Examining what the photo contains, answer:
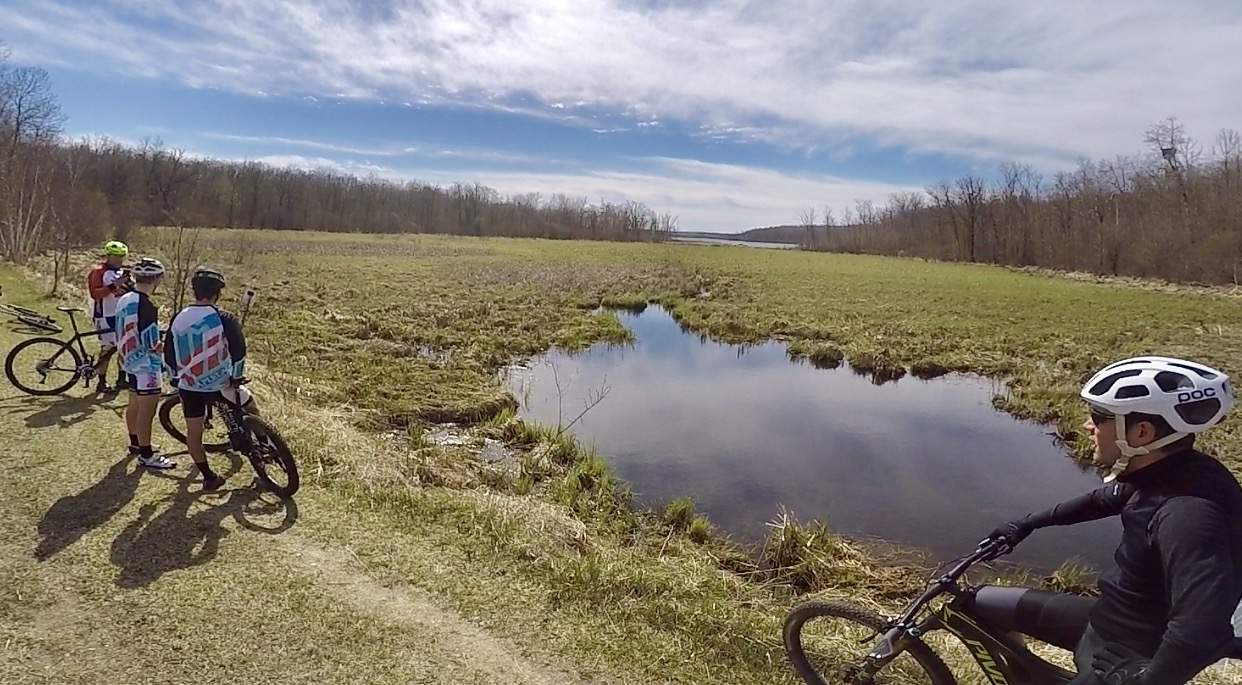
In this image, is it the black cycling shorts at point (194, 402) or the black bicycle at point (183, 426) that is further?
the black bicycle at point (183, 426)

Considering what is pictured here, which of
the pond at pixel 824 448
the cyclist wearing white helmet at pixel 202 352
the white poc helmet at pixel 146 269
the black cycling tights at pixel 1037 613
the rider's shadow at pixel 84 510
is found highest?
the white poc helmet at pixel 146 269

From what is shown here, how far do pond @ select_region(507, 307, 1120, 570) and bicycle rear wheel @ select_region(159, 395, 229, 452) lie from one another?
194 inches

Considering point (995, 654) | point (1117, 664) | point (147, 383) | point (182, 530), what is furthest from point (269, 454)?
point (1117, 664)

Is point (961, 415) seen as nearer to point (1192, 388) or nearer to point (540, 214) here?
point (1192, 388)

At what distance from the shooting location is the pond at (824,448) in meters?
8.20

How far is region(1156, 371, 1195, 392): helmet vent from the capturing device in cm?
231

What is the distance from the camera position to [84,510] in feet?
16.9

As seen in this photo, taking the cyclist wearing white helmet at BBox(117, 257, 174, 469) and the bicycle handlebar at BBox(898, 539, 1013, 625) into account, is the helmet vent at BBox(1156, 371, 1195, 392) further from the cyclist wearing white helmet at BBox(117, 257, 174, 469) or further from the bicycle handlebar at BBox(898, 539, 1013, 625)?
the cyclist wearing white helmet at BBox(117, 257, 174, 469)

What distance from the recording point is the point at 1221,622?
1.96 meters

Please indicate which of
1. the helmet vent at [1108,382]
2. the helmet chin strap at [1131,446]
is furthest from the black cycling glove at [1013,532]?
the helmet vent at [1108,382]

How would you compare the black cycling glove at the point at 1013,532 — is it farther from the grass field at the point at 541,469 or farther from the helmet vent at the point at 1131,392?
the grass field at the point at 541,469

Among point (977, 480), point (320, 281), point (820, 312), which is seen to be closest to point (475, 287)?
point (320, 281)

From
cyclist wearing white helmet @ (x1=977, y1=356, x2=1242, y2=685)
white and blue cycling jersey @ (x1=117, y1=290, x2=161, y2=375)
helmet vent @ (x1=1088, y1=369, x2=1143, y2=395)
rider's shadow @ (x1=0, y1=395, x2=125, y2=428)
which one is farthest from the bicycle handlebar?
rider's shadow @ (x1=0, y1=395, x2=125, y2=428)

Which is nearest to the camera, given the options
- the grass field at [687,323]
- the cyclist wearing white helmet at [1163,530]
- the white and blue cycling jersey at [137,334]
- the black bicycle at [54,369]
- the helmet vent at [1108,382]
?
the cyclist wearing white helmet at [1163,530]
